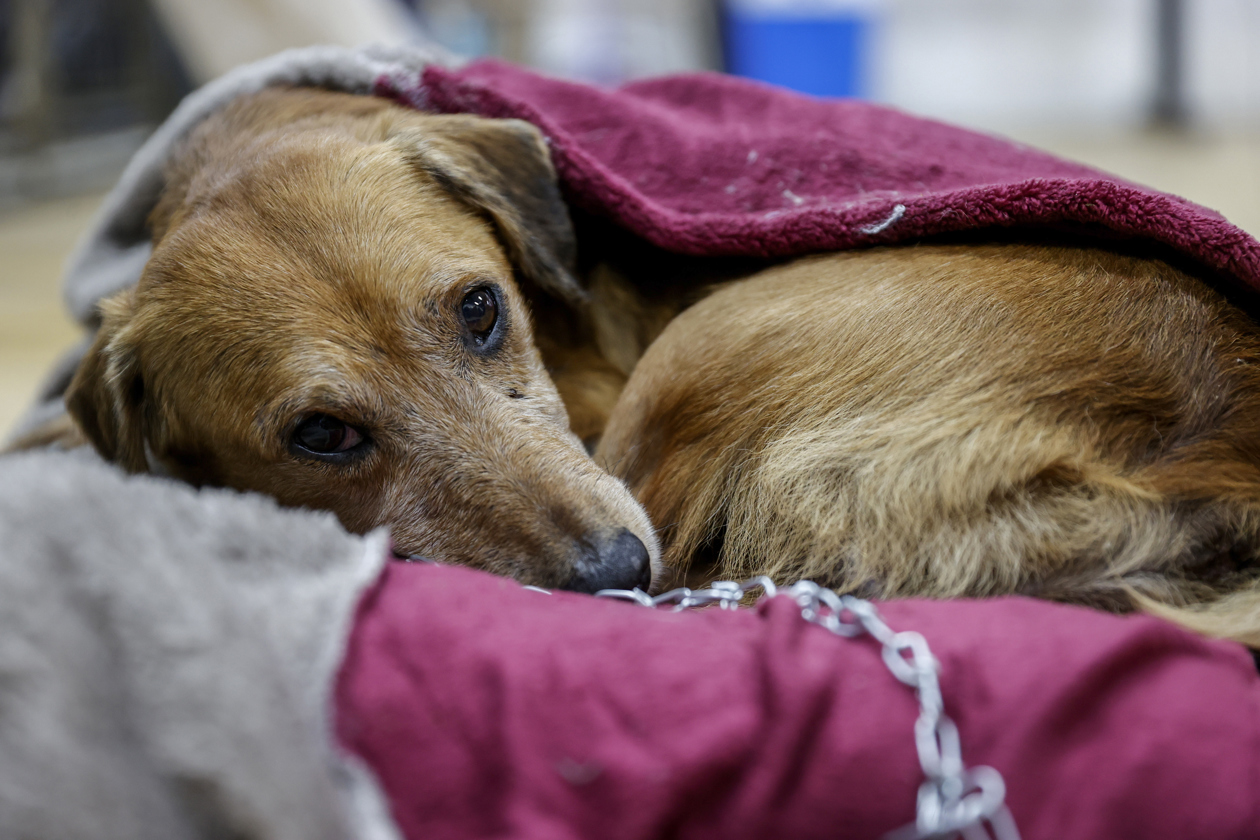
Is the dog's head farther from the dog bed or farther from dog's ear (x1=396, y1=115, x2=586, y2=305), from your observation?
the dog bed

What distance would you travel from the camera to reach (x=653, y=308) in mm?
1605

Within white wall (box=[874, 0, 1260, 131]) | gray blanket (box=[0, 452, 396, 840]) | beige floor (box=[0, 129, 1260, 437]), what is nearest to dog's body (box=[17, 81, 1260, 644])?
gray blanket (box=[0, 452, 396, 840])

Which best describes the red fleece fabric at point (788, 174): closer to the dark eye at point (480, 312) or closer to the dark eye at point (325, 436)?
the dark eye at point (480, 312)

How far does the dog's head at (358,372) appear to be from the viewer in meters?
1.20

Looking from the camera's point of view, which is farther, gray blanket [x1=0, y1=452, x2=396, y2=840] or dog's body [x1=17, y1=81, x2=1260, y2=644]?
dog's body [x1=17, y1=81, x2=1260, y2=644]

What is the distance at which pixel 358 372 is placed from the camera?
1205 mm

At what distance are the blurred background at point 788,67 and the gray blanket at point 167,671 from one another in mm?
2852

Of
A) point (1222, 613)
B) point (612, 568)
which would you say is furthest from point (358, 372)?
point (1222, 613)

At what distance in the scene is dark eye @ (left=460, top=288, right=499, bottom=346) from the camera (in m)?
1.32

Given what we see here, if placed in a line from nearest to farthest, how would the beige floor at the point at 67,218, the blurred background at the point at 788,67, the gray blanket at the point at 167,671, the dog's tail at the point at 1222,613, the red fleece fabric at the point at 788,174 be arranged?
1. the gray blanket at the point at 167,671
2. the dog's tail at the point at 1222,613
3. the red fleece fabric at the point at 788,174
4. the beige floor at the point at 67,218
5. the blurred background at the point at 788,67

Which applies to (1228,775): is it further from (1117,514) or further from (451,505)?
(451,505)

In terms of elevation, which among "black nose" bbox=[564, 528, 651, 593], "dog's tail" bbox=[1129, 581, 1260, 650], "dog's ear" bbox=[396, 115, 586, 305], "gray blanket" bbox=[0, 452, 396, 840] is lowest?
"black nose" bbox=[564, 528, 651, 593]

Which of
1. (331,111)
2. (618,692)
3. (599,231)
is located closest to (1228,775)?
(618,692)

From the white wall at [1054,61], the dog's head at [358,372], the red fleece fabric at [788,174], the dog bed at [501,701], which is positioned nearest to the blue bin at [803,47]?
the white wall at [1054,61]
